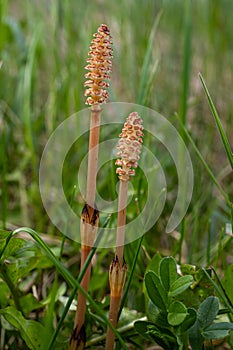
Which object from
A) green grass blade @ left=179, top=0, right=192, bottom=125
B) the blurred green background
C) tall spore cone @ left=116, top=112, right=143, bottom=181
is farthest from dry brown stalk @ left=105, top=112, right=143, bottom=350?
green grass blade @ left=179, top=0, right=192, bottom=125

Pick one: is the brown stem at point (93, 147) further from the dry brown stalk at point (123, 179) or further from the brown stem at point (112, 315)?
the brown stem at point (112, 315)

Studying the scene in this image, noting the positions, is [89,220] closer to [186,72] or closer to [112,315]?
[112,315]

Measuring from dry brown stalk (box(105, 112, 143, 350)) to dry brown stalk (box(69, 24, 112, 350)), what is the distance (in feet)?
0.12

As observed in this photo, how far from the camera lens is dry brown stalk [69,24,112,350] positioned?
2.19ft

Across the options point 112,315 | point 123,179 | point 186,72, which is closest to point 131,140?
point 123,179

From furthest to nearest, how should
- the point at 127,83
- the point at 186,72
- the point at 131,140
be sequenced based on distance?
the point at 127,83 → the point at 186,72 → the point at 131,140

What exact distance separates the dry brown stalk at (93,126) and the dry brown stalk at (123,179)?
0.04 metres

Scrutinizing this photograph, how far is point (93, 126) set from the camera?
2.32 ft

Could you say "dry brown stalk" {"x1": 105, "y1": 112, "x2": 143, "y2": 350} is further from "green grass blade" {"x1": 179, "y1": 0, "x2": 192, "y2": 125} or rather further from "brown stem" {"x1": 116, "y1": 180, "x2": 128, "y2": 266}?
"green grass blade" {"x1": 179, "y1": 0, "x2": 192, "y2": 125}

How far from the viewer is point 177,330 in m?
0.75

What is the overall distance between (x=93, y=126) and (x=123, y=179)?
8 cm

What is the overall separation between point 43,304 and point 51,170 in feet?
2.27

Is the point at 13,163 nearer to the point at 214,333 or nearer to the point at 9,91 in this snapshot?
the point at 9,91

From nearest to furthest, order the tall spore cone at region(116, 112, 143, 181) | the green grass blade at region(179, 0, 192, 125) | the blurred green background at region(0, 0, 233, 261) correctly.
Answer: the tall spore cone at region(116, 112, 143, 181) < the green grass blade at region(179, 0, 192, 125) < the blurred green background at region(0, 0, 233, 261)
